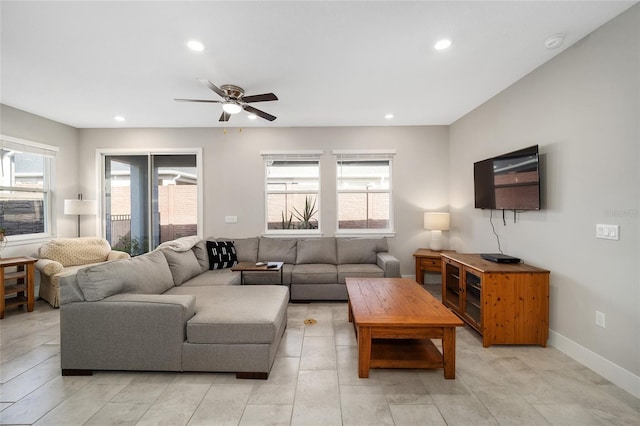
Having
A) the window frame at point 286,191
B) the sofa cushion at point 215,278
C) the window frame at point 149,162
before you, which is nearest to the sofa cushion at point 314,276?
the sofa cushion at point 215,278

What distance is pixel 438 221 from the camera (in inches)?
177

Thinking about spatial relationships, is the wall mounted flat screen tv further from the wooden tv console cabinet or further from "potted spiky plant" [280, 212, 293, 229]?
"potted spiky plant" [280, 212, 293, 229]

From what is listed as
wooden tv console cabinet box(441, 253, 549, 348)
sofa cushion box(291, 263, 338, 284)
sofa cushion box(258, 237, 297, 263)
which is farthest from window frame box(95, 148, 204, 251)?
wooden tv console cabinet box(441, 253, 549, 348)

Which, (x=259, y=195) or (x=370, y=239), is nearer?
(x=370, y=239)

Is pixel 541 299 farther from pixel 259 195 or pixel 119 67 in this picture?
pixel 119 67

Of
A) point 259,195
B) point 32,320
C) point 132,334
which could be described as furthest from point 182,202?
point 132,334

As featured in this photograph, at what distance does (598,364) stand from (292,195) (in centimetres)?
421

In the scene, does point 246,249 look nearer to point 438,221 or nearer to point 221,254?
point 221,254

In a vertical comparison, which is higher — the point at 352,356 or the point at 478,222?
the point at 478,222

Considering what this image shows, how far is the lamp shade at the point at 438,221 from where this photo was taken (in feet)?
14.8

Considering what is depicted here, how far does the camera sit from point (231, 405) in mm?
1880

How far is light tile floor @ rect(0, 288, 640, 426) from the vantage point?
1764 millimetres

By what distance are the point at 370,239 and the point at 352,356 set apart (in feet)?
7.71

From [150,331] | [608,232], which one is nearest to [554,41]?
[608,232]
